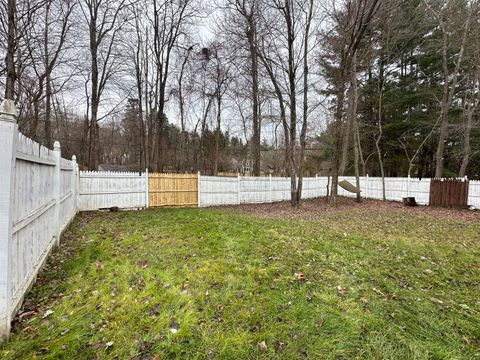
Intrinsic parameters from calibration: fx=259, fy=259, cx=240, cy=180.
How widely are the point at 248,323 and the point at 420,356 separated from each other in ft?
4.43

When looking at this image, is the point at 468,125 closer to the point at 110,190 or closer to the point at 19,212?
the point at 110,190

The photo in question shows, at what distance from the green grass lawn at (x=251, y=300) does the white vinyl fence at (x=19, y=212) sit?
0.97 ft

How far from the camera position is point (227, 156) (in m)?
33.8

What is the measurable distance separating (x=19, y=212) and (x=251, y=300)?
91.3 inches

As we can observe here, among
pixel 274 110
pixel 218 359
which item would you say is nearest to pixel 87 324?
pixel 218 359

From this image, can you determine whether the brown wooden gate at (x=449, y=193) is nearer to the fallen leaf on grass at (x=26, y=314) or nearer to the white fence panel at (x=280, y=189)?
the white fence panel at (x=280, y=189)

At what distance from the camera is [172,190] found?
1030 cm

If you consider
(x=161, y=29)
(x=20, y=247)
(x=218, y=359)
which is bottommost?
(x=218, y=359)

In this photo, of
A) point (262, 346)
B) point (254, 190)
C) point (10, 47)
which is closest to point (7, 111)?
point (262, 346)

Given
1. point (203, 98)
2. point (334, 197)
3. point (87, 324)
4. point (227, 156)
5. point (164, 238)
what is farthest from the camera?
point (227, 156)

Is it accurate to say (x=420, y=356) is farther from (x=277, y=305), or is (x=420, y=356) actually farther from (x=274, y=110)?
(x=274, y=110)

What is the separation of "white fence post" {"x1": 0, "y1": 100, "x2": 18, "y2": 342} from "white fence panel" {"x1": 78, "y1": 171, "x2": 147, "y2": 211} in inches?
272

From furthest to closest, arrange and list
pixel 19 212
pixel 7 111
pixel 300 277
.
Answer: pixel 300 277, pixel 19 212, pixel 7 111

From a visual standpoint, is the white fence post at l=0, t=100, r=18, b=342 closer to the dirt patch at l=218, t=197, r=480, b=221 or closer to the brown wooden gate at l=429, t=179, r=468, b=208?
the dirt patch at l=218, t=197, r=480, b=221
